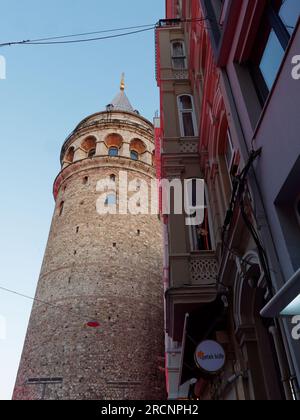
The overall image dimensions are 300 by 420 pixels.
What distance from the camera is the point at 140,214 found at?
24609 mm

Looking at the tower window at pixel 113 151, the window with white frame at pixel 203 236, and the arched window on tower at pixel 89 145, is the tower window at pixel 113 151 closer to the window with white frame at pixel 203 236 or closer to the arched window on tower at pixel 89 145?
the arched window on tower at pixel 89 145

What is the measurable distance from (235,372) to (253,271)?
1.90m

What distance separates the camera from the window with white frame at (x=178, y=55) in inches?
499

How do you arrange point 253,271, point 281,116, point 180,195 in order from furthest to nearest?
1. point 180,195
2. point 253,271
3. point 281,116

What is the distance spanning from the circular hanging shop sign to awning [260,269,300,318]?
3.14 meters

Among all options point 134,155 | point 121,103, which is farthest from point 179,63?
point 121,103

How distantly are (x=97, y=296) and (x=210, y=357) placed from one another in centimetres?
1409

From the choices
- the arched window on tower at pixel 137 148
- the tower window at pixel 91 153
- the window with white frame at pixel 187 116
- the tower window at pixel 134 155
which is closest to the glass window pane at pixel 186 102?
the window with white frame at pixel 187 116

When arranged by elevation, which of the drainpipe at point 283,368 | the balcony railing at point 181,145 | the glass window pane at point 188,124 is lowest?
the drainpipe at point 283,368

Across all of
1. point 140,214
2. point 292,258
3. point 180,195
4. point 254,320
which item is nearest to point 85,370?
point 140,214

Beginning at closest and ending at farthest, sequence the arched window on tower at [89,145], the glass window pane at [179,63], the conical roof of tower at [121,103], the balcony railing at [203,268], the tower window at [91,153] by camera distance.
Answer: the balcony railing at [203,268] → the glass window pane at [179,63] → the tower window at [91,153] → the arched window on tower at [89,145] → the conical roof of tower at [121,103]

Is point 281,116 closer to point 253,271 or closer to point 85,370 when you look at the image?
point 253,271

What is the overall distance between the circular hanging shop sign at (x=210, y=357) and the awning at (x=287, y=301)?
3137 millimetres

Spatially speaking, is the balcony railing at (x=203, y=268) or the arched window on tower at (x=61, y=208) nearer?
the balcony railing at (x=203, y=268)
